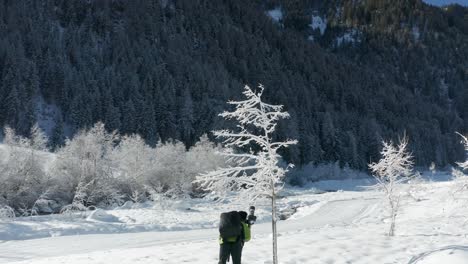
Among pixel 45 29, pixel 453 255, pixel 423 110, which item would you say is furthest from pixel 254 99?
pixel 423 110

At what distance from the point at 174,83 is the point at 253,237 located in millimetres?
108246

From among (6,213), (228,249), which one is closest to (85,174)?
(6,213)

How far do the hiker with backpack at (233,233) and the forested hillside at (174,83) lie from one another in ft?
281

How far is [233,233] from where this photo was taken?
11.0m

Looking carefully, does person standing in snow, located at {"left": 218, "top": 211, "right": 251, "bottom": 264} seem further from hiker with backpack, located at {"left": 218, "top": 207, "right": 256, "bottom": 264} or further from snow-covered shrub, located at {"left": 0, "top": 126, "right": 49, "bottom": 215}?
snow-covered shrub, located at {"left": 0, "top": 126, "right": 49, "bottom": 215}

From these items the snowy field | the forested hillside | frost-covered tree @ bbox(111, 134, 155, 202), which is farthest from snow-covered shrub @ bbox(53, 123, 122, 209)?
the forested hillside

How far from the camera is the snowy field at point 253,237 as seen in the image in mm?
14609

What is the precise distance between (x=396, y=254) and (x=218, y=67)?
472 ft

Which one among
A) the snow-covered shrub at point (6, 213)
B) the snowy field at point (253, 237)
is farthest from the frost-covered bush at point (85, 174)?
the snowy field at point (253, 237)

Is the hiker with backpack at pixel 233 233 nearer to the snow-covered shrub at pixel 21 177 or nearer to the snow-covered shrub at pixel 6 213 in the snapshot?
the snow-covered shrub at pixel 6 213

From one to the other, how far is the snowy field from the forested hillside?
200 ft

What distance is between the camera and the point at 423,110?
186 meters

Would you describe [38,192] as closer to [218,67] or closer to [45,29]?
[45,29]

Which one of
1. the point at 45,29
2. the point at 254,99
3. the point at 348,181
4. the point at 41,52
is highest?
the point at 45,29
